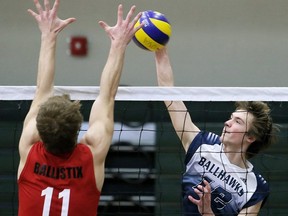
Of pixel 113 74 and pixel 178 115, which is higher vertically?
pixel 113 74

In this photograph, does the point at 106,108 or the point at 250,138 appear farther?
the point at 250,138

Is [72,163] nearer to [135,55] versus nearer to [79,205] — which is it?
[79,205]

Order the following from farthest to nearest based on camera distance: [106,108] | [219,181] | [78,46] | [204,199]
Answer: [78,46] → [219,181] → [204,199] → [106,108]

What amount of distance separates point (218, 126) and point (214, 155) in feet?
7.24

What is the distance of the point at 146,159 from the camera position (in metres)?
6.69

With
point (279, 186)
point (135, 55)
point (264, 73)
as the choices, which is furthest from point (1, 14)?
point (279, 186)

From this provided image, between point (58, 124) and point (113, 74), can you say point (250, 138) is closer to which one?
point (113, 74)

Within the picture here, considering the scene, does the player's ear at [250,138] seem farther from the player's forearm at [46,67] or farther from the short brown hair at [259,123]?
the player's forearm at [46,67]

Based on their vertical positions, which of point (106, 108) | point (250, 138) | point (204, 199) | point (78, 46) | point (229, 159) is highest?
point (106, 108)

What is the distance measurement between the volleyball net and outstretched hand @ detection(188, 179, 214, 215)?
225 cm

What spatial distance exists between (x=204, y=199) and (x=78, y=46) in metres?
3.05

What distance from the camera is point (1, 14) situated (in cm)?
683

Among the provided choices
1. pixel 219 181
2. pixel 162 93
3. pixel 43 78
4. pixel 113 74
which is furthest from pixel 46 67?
pixel 219 181

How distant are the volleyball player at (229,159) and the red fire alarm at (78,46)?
2443mm
